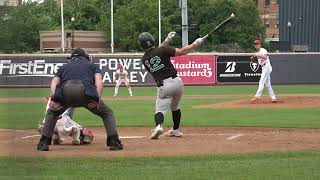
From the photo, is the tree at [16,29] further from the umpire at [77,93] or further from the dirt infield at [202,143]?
the umpire at [77,93]

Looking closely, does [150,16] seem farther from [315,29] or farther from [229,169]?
[229,169]

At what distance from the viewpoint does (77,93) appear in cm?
870

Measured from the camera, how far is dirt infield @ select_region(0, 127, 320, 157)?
9055mm

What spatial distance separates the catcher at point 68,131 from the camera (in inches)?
399

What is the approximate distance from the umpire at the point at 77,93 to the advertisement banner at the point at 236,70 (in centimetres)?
3028

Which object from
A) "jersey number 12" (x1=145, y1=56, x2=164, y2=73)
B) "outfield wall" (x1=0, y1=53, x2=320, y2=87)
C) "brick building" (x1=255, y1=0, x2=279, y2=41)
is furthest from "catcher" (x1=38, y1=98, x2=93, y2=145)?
"brick building" (x1=255, y1=0, x2=279, y2=41)

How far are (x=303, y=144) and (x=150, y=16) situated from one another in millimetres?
63887

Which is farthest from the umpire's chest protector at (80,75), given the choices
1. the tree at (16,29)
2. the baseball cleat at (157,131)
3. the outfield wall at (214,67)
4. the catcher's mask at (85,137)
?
the outfield wall at (214,67)

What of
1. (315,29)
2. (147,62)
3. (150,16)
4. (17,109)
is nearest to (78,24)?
(150,16)

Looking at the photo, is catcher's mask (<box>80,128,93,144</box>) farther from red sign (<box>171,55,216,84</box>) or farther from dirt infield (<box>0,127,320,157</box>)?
red sign (<box>171,55,216,84</box>)

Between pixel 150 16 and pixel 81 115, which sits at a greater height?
pixel 150 16

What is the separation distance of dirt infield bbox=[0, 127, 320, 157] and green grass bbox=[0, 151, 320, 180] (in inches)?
21.6

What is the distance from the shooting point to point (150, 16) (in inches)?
2879

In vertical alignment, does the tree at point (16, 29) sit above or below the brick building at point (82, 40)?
below
